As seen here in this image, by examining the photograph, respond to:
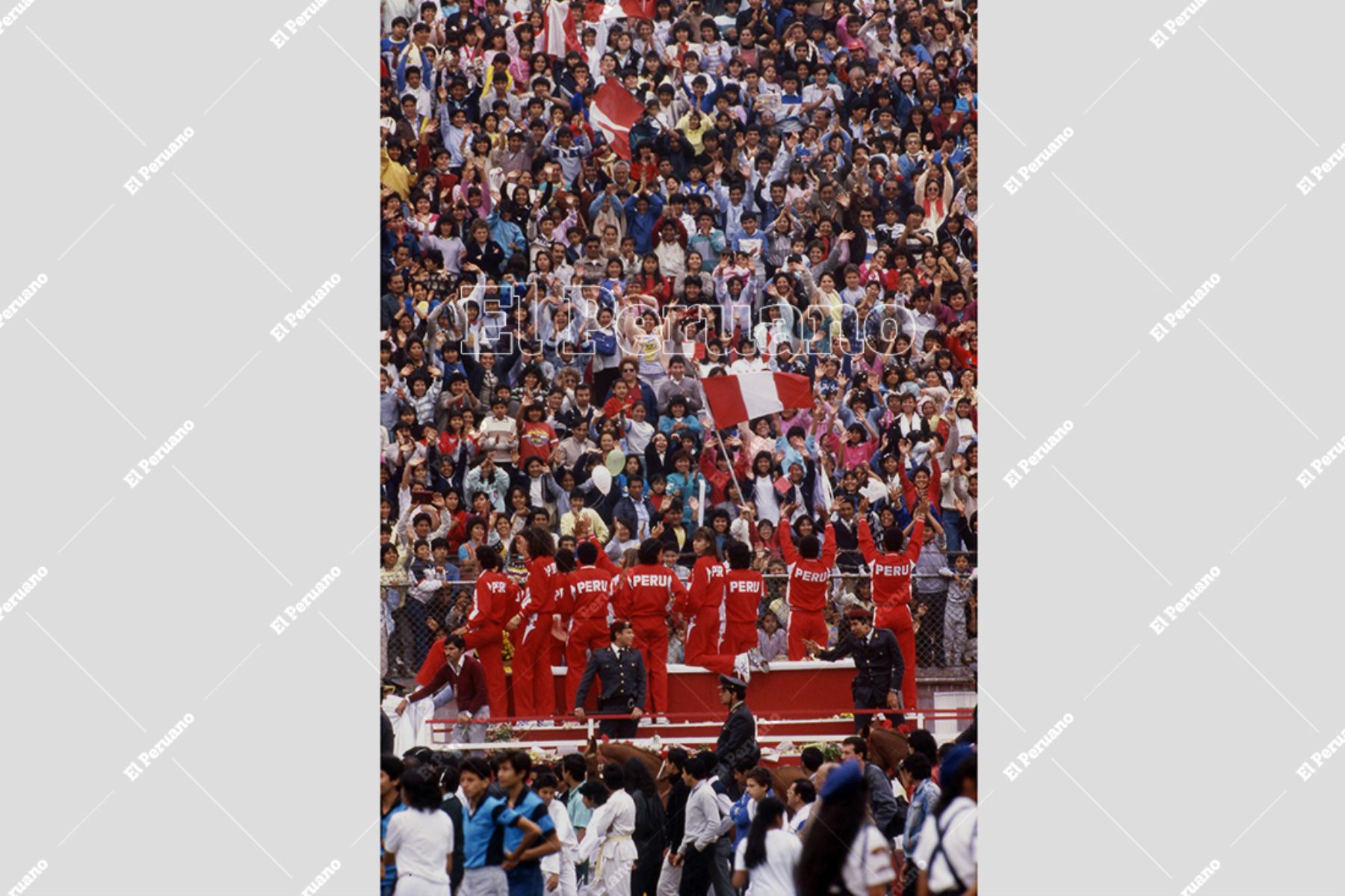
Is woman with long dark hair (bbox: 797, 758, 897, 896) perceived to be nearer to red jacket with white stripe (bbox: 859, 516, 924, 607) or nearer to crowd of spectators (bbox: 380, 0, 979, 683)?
red jacket with white stripe (bbox: 859, 516, 924, 607)

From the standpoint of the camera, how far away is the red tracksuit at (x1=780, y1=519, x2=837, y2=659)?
56.1 feet

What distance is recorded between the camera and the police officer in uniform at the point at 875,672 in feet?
53.8

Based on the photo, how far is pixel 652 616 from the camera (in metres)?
16.7

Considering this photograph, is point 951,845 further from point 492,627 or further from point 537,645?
point 492,627

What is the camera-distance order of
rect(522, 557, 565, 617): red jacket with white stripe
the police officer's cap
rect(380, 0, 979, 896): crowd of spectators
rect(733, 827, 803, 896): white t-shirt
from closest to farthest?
rect(733, 827, 803, 896): white t-shirt
the police officer's cap
rect(522, 557, 565, 617): red jacket with white stripe
rect(380, 0, 979, 896): crowd of spectators

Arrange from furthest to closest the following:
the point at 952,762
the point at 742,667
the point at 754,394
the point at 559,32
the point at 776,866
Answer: the point at 559,32 → the point at 754,394 → the point at 742,667 → the point at 952,762 → the point at 776,866

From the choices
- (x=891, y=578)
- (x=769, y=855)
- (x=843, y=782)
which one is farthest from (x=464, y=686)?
(x=843, y=782)

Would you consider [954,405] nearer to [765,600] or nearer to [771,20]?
[765,600]

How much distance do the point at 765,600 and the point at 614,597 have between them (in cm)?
154

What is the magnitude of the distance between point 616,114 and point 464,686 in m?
6.65

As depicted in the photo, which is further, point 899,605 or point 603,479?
point 603,479

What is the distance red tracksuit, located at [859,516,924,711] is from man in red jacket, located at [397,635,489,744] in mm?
3784

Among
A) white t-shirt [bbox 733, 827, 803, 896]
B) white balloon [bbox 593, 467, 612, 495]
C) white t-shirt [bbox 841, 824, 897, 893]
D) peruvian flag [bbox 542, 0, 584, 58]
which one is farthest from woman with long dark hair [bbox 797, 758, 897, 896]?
peruvian flag [bbox 542, 0, 584, 58]
